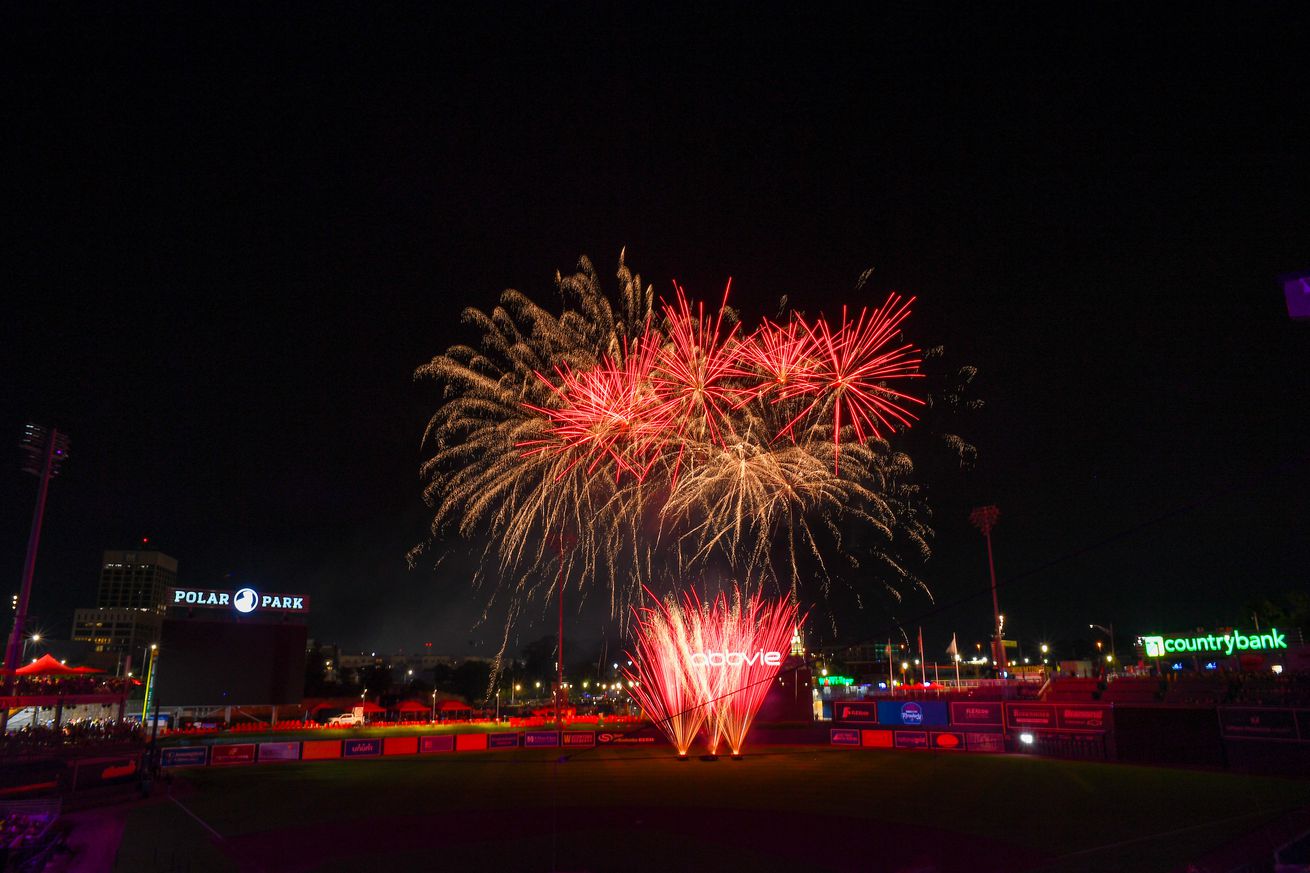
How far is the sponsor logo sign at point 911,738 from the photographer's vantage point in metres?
36.8

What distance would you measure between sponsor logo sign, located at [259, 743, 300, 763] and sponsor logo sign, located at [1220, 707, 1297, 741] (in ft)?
125

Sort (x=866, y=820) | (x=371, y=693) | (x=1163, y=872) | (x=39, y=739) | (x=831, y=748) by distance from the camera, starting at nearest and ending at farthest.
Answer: (x=1163, y=872) → (x=866, y=820) → (x=39, y=739) → (x=831, y=748) → (x=371, y=693)

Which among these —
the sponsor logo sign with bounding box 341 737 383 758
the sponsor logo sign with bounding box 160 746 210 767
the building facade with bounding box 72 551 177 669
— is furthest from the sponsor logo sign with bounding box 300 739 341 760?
the building facade with bounding box 72 551 177 669

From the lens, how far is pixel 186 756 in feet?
112

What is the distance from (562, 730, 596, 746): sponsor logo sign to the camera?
132 feet

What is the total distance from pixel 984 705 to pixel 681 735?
1379cm

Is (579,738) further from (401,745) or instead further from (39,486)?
(39,486)

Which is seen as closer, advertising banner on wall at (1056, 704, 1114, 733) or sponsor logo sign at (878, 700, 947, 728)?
advertising banner on wall at (1056, 704, 1114, 733)

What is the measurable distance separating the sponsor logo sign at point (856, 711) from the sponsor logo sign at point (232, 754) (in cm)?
2833

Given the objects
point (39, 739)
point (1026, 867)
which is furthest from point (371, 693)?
point (1026, 867)

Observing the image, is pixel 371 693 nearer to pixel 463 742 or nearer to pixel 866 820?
pixel 463 742

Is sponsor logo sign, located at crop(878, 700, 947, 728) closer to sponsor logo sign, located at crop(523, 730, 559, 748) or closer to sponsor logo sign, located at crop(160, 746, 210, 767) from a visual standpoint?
sponsor logo sign, located at crop(523, 730, 559, 748)

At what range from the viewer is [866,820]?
19391mm

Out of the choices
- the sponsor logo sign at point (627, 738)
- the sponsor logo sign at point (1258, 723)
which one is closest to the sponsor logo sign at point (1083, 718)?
the sponsor logo sign at point (1258, 723)
